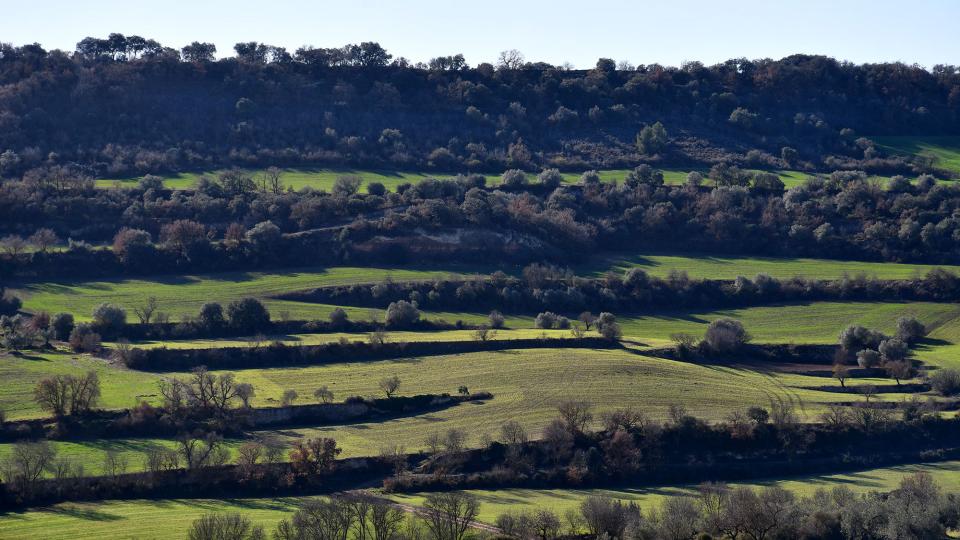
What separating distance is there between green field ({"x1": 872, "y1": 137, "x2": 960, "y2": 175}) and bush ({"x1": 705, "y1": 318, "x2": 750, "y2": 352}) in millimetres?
65091

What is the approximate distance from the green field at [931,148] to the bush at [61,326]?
10508 cm

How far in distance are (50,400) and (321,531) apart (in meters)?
25.4

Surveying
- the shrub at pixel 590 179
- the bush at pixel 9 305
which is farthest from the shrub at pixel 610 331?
the bush at pixel 9 305

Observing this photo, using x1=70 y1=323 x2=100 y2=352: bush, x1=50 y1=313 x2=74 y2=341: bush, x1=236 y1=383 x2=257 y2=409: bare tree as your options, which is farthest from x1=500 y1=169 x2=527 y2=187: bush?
x1=236 y1=383 x2=257 y2=409: bare tree

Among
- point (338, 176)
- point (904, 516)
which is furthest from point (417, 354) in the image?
point (338, 176)

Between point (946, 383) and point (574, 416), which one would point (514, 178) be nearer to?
point (946, 383)

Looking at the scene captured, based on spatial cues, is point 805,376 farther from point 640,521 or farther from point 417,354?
point 640,521

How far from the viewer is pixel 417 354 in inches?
3752

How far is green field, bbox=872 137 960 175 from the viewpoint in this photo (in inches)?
6166

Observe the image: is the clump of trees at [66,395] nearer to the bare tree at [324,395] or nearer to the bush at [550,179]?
the bare tree at [324,395]

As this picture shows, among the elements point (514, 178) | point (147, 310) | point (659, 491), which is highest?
point (514, 178)

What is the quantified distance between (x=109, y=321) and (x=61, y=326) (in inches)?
138

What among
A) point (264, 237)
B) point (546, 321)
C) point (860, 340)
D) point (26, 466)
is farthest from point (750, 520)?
point (264, 237)

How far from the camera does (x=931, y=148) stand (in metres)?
164
